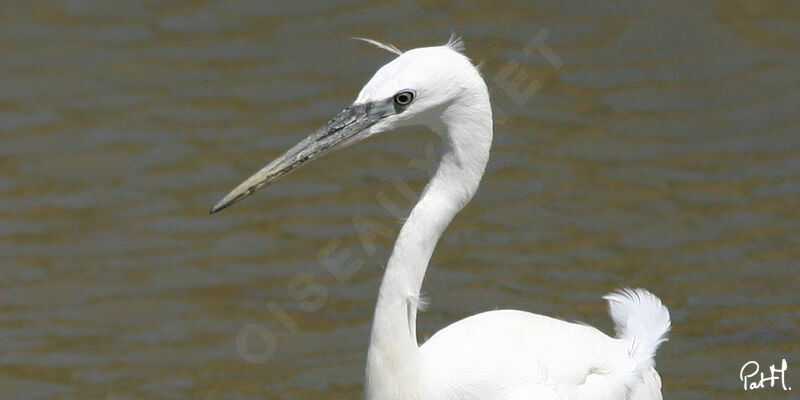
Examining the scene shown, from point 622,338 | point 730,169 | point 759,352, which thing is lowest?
point 622,338

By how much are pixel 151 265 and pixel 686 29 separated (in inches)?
162

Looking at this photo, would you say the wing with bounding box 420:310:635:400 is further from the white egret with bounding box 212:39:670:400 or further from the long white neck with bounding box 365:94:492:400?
the long white neck with bounding box 365:94:492:400

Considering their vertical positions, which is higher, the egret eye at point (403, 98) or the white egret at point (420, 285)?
the egret eye at point (403, 98)

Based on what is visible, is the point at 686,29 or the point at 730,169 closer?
the point at 730,169

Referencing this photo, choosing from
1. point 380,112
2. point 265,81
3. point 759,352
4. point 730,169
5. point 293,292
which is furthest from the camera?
point 265,81

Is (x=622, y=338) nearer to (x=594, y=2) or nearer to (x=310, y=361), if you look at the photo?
(x=310, y=361)

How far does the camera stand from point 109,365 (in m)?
7.24

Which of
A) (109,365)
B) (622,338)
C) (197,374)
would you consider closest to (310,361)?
(197,374)

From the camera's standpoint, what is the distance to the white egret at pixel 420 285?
4.70 metres
